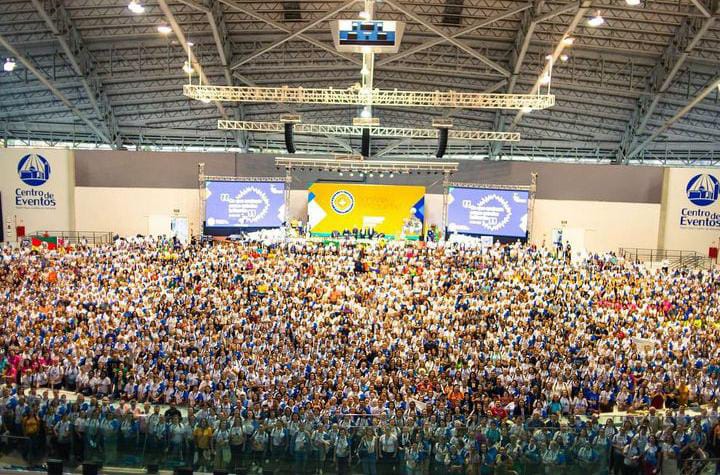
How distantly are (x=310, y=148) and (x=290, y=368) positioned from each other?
2564 centimetres

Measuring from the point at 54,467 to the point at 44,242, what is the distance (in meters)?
21.7

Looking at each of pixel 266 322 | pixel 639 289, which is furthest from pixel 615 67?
pixel 266 322

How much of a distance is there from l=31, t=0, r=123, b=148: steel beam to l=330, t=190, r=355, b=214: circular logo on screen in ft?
41.1

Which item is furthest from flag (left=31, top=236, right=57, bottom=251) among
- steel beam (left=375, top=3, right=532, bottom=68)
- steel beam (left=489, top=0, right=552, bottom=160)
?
steel beam (left=489, top=0, right=552, bottom=160)

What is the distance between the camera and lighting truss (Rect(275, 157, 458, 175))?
33.6 m

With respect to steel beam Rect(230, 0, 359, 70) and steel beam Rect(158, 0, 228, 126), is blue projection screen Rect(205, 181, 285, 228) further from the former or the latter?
steel beam Rect(230, 0, 359, 70)

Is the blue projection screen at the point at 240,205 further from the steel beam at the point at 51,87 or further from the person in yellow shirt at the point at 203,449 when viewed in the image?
the person in yellow shirt at the point at 203,449

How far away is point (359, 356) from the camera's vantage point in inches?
687

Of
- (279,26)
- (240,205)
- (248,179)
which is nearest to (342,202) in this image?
(248,179)

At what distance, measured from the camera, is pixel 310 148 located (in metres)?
40.6

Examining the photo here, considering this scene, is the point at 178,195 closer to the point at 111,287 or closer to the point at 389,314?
the point at 111,287

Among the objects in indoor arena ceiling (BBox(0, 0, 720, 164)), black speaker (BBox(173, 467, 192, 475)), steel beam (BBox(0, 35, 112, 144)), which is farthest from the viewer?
steel beam (BBox(0, 35, 112, 144))

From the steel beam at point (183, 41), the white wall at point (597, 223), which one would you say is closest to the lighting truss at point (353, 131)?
the steel beam at point (183, 41)

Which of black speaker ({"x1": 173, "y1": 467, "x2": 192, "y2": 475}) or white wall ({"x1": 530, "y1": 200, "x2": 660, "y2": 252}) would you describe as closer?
black speaker ({"x1": 173, "y1": 467, "x2": 192, "y2": 475})
